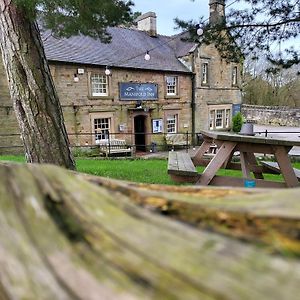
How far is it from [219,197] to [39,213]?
39 centimetres

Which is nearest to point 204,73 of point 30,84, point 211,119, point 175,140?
point 211,119

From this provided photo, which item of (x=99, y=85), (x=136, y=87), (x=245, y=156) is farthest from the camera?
(x=136, y=87)

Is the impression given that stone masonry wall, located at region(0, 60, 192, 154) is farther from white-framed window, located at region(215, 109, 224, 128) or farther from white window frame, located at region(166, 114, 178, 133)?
white-framed window, located at region(215, 109, 224, 128)

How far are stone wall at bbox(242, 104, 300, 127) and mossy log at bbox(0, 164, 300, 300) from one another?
100 feet

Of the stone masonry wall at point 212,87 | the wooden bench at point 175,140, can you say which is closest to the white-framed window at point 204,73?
the stone masonry wall at point 212,87

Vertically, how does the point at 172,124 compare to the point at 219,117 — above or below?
below

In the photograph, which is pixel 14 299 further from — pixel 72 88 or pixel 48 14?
pixel 72 88

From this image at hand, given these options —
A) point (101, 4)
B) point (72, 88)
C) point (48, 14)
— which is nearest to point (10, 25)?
point (48, 14)

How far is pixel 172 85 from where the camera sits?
722 inches

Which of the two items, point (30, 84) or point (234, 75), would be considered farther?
point (234, 75)

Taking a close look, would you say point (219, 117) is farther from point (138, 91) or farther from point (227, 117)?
point (138, 91)

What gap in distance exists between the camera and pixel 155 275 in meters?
0.48

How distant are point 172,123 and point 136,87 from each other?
3.28m

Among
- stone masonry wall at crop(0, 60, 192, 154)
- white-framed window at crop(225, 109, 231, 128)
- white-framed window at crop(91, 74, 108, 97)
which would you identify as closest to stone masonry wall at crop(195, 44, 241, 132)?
white-framed window at crop(225, 109, 231, 128)
